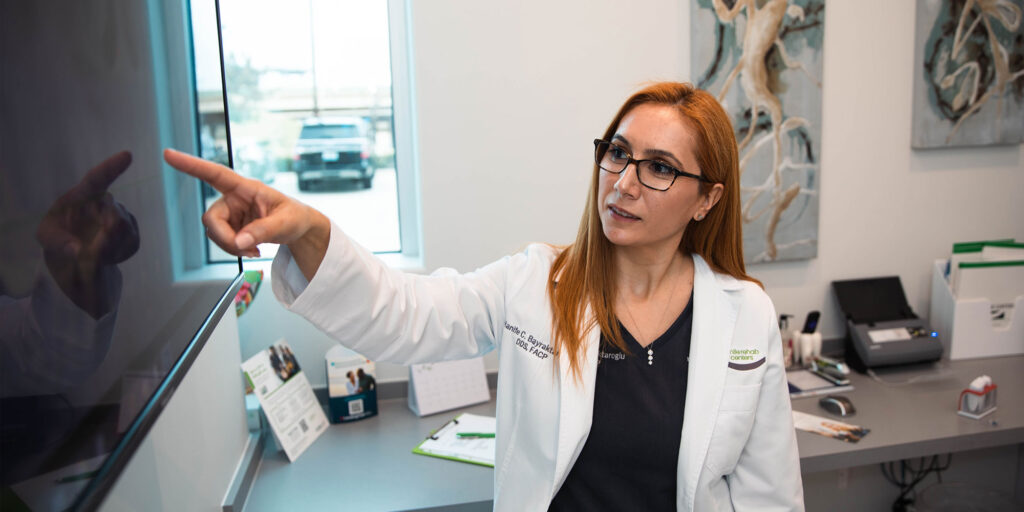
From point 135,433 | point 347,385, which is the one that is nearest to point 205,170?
point 135,433

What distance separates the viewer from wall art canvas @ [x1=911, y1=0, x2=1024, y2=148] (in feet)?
8.17

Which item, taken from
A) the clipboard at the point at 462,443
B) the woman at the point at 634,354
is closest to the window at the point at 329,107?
the clipboard at the point at 462,443

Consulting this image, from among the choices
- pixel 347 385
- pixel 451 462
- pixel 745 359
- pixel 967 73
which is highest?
pixel 967 73

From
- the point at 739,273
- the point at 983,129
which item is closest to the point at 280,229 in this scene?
the point at 739,273

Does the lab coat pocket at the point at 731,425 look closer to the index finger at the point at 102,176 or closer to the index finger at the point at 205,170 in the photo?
the index finger at the point at 205,170

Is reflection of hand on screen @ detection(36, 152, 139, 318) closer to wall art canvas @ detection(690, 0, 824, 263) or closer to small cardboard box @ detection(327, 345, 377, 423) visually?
small cardboard box @ detection(327, 345, 377, 423)

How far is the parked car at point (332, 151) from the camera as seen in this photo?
239cm

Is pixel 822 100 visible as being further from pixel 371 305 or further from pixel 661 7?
pixel 371 305

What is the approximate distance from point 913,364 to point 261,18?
2500mm

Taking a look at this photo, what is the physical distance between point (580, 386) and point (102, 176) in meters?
0.88

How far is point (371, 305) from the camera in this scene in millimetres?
1108

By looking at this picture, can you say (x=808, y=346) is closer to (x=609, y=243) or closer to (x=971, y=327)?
(x=971, y=327)

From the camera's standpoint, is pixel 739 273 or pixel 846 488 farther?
pixel 846 488

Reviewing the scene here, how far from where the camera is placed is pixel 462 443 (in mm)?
1988
